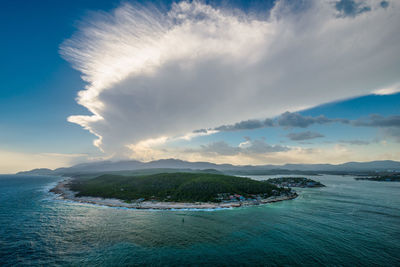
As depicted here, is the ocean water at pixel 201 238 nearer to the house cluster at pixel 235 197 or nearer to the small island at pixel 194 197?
the small island at pixel 194 197

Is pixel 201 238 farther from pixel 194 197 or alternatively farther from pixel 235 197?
pixel 235 197

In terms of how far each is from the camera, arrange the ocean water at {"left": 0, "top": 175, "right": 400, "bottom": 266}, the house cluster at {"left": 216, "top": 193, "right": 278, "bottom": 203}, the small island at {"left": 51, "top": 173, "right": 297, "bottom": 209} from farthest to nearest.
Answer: the house cluster at {"left": 216, "top": 193, "right": 278, "bottom": 203}, the small island at {"left": 51, "top": 173, "right": 297, "bottom": 209}, the ocean water at {"left": 0, "top": 175, "right": 400, "bottom": 266}

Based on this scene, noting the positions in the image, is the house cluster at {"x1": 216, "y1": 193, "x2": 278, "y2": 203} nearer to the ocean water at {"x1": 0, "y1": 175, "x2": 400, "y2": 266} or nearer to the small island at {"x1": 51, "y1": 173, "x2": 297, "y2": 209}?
the small island at {"x1": 51, "y1": 173, "x2": 297, "y2": 209}

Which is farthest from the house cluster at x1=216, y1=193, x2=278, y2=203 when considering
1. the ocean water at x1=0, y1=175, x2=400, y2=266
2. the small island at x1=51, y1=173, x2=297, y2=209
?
the ocean water at x1=0, y1=175, x2=400, y2=266

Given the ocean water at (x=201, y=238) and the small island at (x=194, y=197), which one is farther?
the small island at (x=194, y=197)

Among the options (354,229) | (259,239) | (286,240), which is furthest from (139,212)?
(354,229)

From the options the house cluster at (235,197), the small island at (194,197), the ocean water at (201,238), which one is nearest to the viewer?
the ocean water at (201,238)

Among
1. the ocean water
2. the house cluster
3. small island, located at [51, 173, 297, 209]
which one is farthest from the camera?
the house cluster

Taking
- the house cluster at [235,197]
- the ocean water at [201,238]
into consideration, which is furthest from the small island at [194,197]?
the ocean water at [201,238]
